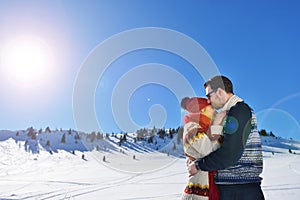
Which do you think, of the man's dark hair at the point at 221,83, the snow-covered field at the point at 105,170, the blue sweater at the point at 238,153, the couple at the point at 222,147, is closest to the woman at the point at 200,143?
the couple at the point at 222,147

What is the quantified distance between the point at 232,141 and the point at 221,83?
0.56m

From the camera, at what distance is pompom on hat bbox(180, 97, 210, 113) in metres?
2.47

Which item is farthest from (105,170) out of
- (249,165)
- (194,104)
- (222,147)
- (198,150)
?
(222,147)

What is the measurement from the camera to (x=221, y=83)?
229 centimetres

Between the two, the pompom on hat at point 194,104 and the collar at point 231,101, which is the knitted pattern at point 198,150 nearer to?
the pompom on hat at point 194,104

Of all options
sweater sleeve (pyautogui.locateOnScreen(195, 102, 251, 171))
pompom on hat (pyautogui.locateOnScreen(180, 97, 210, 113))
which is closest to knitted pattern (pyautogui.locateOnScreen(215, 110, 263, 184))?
sweater sleeve (pyautogui.locateOnScreen(195, 102, 251, 171))

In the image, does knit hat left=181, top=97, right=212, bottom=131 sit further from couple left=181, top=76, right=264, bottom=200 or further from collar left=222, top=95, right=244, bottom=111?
collar left=222, top=95, right=244, bottom=111

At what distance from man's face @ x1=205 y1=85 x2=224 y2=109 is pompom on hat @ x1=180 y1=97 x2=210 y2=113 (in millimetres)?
98

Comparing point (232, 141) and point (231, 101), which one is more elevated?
point (231, 101)

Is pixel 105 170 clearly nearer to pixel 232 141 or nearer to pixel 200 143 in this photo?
pixel 200 143

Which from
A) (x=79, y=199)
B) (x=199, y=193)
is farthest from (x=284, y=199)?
(x=79, y=199)

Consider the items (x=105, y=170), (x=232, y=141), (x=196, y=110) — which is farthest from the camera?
(x=105, y=170)

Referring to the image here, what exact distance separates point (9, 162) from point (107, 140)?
11.5 metres

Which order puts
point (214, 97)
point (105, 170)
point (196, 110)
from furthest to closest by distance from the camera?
point (105, 170) < point (196, 110) < point (214, 97)
